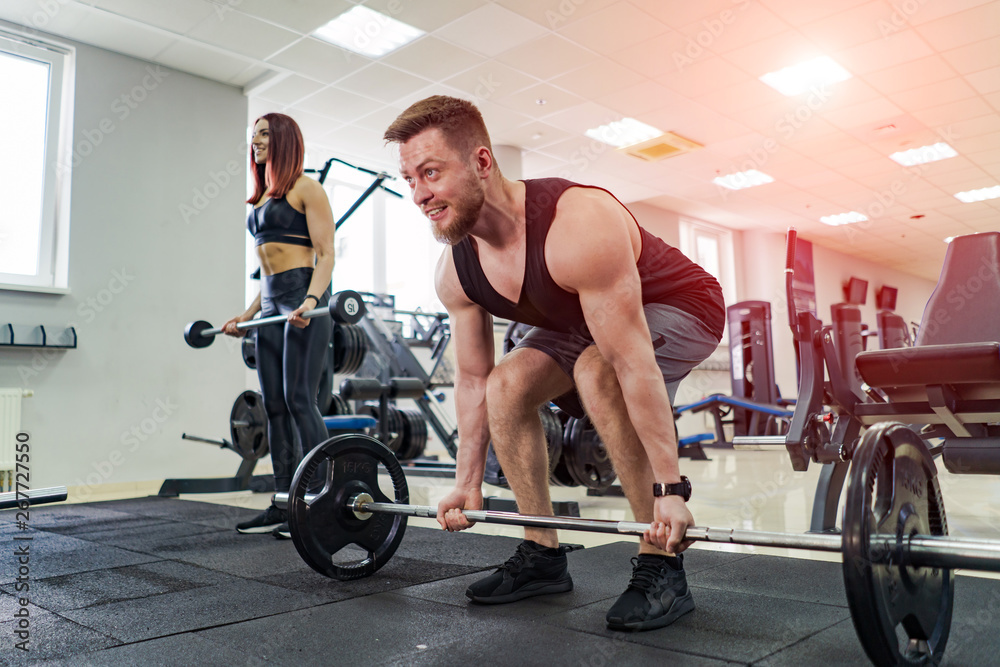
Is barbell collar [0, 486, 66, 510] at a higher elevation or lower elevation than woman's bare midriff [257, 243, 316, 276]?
lower

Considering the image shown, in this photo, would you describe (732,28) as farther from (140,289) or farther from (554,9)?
(140,289)

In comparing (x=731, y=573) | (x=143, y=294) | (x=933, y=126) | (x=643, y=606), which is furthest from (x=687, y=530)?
(x=933, y=126)

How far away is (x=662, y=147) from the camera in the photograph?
5977 millimetres

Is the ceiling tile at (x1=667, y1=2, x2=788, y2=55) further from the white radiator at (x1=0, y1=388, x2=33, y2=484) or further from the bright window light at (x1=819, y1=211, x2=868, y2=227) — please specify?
the bright window light at (x1=819, y1=211, x2=868, y2=227)

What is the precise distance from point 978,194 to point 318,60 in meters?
6.98

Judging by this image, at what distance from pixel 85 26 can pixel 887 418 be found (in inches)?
172

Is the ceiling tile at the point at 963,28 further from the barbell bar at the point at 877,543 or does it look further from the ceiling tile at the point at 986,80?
the barbell bar at the point at 877,543

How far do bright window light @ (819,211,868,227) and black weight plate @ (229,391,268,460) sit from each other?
7308mm

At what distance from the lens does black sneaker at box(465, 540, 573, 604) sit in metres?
1.40

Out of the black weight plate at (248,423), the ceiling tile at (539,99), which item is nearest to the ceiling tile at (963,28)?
the ceiling tile at (539,99)

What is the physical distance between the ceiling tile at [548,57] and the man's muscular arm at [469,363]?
3.10 meters

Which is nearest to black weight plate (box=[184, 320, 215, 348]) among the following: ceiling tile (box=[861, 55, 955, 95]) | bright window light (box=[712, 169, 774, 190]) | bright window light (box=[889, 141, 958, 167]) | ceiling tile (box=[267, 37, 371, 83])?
ceiling tile (box=[267, 37, 371, 83])

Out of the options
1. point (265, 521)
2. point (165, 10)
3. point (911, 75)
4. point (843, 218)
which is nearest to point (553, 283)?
point (265, 521)

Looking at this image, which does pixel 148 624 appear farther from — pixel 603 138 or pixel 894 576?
pixel 603 138
